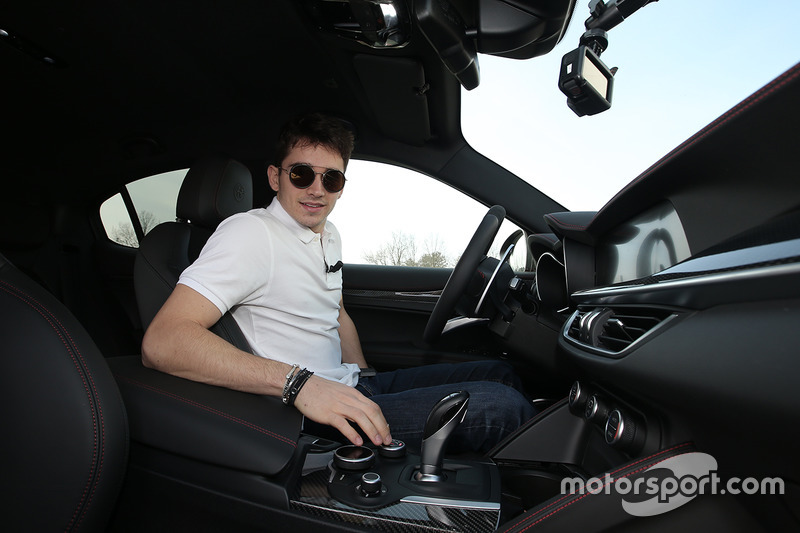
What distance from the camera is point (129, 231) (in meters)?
3.47

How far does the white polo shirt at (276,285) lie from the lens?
1.29 m

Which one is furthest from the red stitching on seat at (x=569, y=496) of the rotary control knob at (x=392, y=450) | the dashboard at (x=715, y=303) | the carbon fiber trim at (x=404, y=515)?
the rotary control knob at (x=392, y=450)

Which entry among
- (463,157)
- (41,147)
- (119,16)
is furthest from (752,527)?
(41,147)

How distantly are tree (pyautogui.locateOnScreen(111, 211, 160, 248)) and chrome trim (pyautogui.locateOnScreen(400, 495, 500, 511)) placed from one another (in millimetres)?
3105

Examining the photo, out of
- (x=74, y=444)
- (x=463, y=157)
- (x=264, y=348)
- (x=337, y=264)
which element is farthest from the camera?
(x=463, y=157)

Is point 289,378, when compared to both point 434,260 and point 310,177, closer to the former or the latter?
point 310,177

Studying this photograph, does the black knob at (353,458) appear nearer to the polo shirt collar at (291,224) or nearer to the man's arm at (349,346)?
the polo shirt collar at (291,224)

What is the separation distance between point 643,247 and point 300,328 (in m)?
1.01

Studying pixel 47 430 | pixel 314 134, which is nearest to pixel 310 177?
pixel 314 134

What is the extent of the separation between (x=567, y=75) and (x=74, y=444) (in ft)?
4.29

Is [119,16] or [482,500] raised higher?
[119,16]

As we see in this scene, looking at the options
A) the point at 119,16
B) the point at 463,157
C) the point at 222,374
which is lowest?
the point at 222,374

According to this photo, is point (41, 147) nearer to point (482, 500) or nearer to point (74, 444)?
point (74, 444)

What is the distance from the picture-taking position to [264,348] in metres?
1.44
